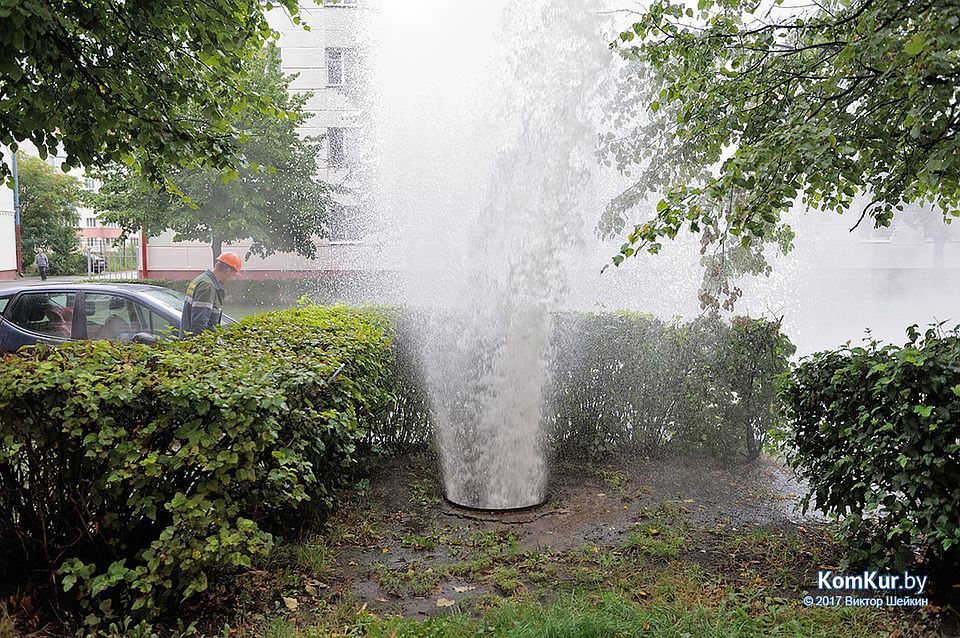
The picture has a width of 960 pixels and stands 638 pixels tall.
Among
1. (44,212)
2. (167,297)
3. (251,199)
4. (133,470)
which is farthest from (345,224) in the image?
(44,212)

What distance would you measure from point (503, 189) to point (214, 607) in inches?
161

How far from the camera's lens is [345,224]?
26.5 metres

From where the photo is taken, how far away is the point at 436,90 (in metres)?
8.85

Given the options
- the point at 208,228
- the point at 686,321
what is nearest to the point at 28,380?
the point at 686,321

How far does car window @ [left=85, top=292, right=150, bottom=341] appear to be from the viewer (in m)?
9.50

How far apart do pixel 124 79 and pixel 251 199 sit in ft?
61.7

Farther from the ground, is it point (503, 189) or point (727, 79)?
point (727, 79)

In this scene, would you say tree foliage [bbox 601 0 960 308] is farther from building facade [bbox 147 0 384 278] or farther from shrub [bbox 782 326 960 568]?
building facade [bbox 147 0 384 278]

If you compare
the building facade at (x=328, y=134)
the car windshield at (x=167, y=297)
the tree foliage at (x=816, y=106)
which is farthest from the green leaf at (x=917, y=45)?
the building facade at (x=328, y=134)

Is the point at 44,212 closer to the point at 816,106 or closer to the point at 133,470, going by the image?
the point at 133,470

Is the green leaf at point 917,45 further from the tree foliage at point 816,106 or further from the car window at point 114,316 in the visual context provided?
the car window at point 114,316

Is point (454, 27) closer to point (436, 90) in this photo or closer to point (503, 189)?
point (436, 90)

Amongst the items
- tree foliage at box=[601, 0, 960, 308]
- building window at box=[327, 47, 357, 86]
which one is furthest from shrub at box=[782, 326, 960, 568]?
building window at box=[327, 47, 357, 86]

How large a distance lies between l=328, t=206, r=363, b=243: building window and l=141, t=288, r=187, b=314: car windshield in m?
15.4
